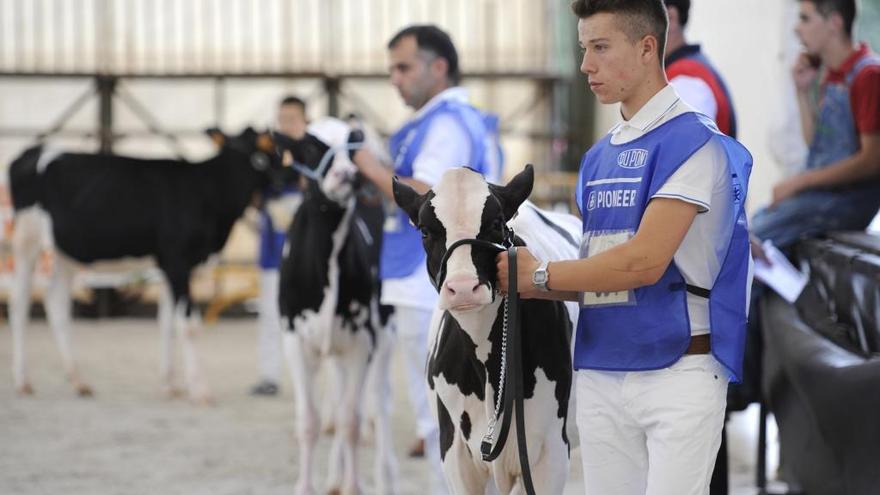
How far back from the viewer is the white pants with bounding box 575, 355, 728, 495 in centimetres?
258

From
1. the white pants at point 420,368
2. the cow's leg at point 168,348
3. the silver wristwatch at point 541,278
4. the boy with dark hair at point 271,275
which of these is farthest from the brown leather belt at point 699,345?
the cow's leg at point 168,348

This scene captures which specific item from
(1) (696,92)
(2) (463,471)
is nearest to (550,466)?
(2) (463,471)

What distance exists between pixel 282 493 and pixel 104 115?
1021 cm

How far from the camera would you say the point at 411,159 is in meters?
4.77

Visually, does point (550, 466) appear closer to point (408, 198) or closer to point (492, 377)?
point (492, 377)

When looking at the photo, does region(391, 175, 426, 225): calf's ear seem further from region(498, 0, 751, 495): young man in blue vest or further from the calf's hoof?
the calf's hoof

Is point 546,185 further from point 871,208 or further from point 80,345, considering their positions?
point 871,208

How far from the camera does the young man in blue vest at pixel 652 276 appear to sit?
2.57 meters

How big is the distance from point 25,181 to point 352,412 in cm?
459

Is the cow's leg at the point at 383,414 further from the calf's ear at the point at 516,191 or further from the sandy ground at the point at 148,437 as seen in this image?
the calf's ear at the point at 516,191

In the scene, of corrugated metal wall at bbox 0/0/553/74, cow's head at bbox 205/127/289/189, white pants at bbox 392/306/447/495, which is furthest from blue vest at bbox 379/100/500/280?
corrugated metal wall at bbox 0/0/553/74

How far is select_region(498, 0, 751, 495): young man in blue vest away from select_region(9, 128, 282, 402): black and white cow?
624 cm

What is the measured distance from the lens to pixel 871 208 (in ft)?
16.6

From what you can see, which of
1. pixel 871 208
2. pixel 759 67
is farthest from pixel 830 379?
pixel 759 67
